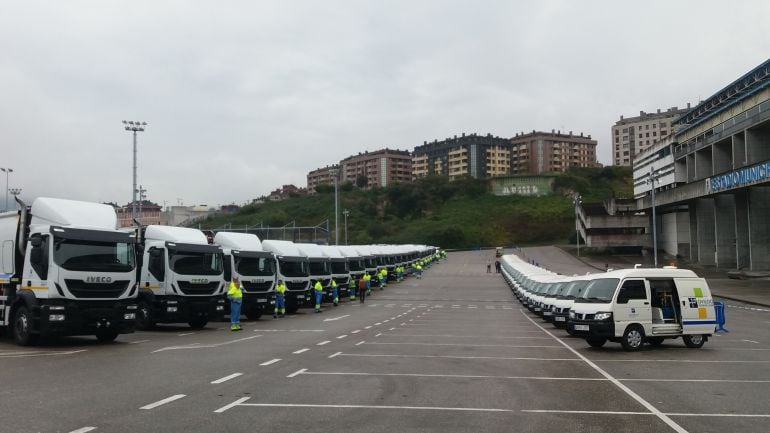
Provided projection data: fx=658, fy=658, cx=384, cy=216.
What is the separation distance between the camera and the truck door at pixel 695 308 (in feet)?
54.9

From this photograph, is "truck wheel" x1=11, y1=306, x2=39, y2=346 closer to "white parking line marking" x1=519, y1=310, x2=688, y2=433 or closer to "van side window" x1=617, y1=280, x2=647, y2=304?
"white parking line marking" x1=519, y1=310, x2=688, y2=433

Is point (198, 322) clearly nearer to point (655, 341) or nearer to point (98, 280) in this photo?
point (98, 280)

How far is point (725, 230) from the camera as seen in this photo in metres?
63.8

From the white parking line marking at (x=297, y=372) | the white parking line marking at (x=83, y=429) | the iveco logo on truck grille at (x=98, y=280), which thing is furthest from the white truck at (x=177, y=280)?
the white parking line marking at (x=83, y=429)

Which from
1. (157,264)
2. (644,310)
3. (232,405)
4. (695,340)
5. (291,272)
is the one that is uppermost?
(157,264)

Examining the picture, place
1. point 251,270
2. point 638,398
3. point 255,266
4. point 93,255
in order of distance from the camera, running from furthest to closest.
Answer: point 255,266, point 251,270, point 93,255, point 638,398

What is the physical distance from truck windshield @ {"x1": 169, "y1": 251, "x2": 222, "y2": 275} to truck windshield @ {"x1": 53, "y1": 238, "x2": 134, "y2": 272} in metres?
3.89

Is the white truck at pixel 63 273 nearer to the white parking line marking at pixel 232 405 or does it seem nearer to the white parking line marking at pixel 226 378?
the white parking line marking at pixel 226 378

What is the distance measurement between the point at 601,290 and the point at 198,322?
1351 cm

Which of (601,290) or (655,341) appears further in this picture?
(655,341)

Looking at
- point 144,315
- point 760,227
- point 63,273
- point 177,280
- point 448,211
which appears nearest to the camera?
point 63,273

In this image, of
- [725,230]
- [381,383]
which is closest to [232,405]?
[381,383]

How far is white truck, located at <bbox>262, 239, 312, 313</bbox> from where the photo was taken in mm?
30109

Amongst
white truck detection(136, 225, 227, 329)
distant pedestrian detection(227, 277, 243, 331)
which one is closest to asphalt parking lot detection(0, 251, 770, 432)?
distant pedestrian detection(227, 277, 243, 331)
